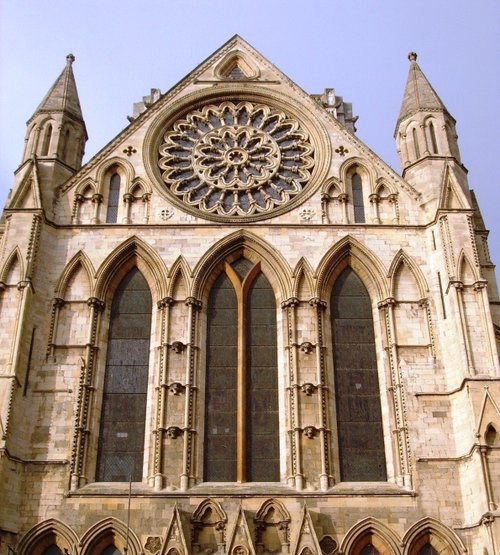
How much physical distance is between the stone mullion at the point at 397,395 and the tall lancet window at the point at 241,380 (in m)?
2.59

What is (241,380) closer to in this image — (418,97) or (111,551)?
(111,551)

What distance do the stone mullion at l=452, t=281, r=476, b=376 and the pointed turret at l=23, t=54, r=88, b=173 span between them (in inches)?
410

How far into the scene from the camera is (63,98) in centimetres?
2292

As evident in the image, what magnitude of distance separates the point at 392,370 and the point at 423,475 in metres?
2.49

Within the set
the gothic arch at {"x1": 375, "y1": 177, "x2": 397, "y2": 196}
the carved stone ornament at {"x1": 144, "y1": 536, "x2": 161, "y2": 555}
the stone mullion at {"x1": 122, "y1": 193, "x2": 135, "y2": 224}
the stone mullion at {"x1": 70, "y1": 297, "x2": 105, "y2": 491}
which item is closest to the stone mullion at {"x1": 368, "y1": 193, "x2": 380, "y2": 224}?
the gothic arch at {"x1": 375, "y1": 177, "x2": 397, "y2": 196}

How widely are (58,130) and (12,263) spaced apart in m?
4.60

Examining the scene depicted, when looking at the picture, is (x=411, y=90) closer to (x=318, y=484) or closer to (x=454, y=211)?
(x=454, y=211)

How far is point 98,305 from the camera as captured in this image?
1938 cm

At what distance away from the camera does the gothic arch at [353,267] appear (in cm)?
1967

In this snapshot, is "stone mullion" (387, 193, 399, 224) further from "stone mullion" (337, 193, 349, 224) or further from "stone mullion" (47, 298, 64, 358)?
"stone mullion" (47, 298, 64, 358)

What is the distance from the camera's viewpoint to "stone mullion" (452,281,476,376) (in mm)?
17422

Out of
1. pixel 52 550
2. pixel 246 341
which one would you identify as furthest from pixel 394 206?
pixel 52 550

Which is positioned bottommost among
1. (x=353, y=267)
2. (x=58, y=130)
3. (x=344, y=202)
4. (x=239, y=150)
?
(x=353, y=267)

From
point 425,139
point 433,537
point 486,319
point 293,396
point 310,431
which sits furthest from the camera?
point 425,139
